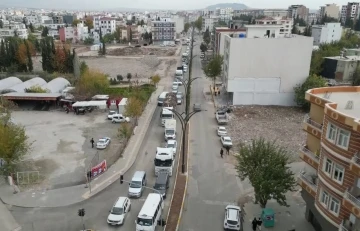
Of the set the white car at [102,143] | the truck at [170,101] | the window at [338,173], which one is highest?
the window at [338,173]

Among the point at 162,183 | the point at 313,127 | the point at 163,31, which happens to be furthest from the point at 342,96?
the point at 163,31

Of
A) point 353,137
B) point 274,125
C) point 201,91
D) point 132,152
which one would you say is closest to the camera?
point 353,137

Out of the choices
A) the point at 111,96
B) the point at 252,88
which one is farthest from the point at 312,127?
the point at 111,96

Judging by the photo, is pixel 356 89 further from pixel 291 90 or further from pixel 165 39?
pixel 165 39

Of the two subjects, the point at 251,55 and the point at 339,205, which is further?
the point at 251,55

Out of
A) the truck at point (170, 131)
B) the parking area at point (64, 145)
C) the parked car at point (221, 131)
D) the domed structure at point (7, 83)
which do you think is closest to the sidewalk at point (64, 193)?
the parking area at point (64, 145)

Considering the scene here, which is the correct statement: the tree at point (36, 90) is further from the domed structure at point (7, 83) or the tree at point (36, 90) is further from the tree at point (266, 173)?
the tree at point (266, 173)

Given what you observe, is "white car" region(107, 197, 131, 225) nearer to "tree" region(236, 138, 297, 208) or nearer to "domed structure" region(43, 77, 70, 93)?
"tree" region(236, 138, 297, 208)
